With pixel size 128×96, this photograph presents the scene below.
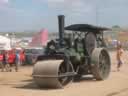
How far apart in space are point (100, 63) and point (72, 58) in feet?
6.20

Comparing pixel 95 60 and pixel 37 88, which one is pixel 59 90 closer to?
pixel 37 88

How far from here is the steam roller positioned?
50.1 ft

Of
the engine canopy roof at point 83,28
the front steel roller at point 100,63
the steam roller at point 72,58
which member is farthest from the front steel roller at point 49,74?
the engine canopy roof at point 83,28

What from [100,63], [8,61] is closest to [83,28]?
[100,63]

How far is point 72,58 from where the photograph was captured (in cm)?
1714

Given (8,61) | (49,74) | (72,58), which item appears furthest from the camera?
(8,61)

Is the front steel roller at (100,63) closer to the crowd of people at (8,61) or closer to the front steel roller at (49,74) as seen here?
the front steel roller at (49,74)

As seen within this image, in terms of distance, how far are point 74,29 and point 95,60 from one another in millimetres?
1916

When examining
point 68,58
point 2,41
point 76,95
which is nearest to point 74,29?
point 68,58

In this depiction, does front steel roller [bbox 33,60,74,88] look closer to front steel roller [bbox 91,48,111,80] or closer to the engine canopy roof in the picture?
front steel roller [bbox 91,48,111,80]

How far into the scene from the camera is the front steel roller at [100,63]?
17750 millimetres

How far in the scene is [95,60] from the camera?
17750mm

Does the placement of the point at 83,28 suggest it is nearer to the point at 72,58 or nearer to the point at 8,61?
the point at 72,58

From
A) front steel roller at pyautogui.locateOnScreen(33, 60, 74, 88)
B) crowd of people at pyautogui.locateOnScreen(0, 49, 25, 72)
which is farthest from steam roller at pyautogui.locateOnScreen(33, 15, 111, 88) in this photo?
crowd of people at pyautogui.locateOnScreen(0, 49, 25, 72)
